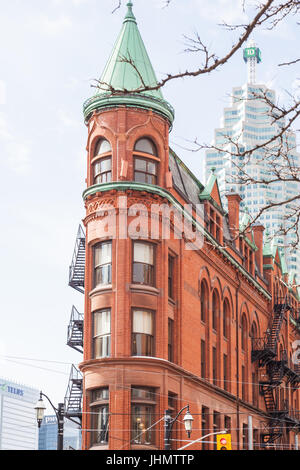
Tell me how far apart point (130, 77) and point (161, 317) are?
12.0m

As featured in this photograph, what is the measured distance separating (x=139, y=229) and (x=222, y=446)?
11.0 m

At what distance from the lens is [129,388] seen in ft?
126

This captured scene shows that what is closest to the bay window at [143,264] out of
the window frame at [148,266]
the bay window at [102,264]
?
the window frame at [148,266]

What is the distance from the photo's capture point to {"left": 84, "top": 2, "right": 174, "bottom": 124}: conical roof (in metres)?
41.7

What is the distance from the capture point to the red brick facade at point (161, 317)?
38.9 metres

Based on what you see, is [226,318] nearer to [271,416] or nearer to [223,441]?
[271,416]

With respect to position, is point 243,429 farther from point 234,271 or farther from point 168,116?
point 168,116

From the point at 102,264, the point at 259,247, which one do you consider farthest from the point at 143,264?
the point at 259,247

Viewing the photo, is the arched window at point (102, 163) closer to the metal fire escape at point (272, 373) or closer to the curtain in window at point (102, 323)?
the curtain in window at point (102, 323)

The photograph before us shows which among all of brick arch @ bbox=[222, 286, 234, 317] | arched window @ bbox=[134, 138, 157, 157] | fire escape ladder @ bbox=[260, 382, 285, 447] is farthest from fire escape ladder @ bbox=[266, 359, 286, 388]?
arched window @ bbox=[134, 138, 157, 157]

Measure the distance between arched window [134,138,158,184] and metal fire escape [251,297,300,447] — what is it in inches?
756

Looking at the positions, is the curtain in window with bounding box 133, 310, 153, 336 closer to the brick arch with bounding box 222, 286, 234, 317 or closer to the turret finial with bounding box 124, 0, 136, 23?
the brick arch with bounding box 222, 286, 234, 317
